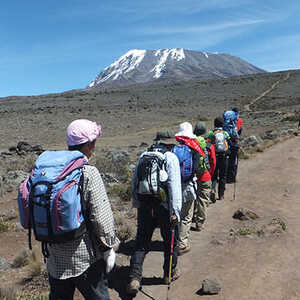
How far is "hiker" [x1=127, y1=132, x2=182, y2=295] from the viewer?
3.75 meters

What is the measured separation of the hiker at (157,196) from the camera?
3752 millimetres

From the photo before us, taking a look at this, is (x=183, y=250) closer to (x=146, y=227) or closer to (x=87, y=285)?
(x=146, y=227)

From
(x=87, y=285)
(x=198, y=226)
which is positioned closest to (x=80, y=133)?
(x=87, y=285)

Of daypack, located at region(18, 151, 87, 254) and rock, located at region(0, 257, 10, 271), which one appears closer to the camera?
daypack, located at region(18, 151, 87, 254)

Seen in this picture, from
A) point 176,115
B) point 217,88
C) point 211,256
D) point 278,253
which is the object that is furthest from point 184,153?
point 217,88

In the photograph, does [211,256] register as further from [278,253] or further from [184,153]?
[184,153]

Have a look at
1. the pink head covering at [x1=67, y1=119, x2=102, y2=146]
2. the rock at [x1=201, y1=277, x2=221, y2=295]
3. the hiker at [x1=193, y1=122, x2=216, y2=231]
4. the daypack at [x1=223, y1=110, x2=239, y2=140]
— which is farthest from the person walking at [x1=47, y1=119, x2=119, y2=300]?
the daypack at [x1=223, y1=110, x2=239, y2=140]

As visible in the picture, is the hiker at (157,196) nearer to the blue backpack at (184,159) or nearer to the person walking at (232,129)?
the blue backpack at (184,159)

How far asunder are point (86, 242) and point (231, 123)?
250 inches

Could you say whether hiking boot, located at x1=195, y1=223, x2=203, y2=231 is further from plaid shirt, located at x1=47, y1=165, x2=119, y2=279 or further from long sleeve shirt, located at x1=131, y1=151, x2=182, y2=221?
plaid shirt, located at x1=47, y1=165, x2=119, y2=279

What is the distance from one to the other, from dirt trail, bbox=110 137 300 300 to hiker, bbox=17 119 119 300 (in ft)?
5.58

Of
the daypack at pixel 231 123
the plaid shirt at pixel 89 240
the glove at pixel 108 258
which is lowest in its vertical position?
the glove at pixel 108 258

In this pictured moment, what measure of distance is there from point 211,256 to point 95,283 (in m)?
2.86

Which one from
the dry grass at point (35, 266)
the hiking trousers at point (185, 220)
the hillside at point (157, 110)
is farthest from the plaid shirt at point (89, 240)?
the hillside at point (157, 110)
